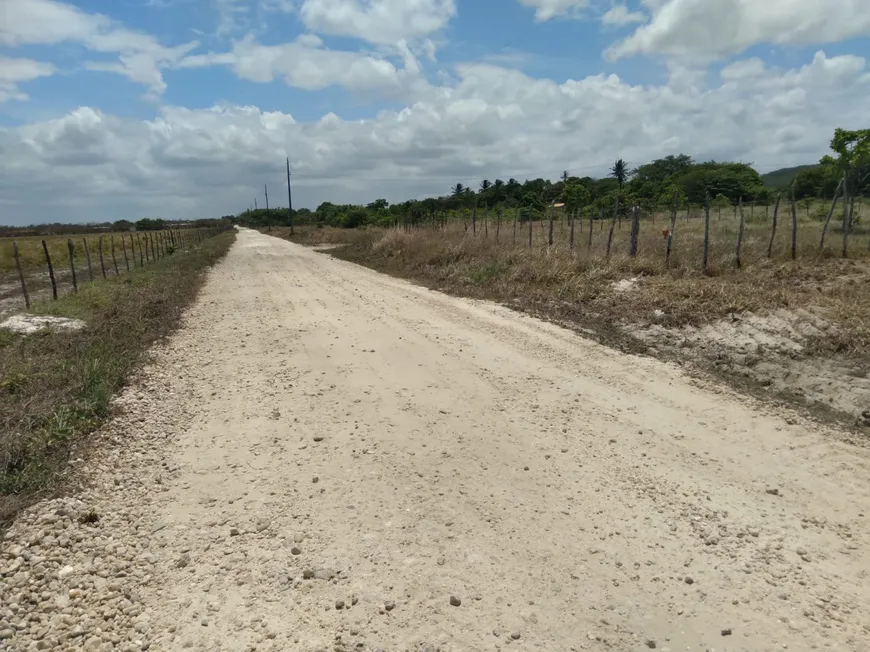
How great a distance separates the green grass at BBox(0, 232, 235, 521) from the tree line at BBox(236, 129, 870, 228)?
528 inches

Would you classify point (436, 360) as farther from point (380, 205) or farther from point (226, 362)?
point (380, 205)

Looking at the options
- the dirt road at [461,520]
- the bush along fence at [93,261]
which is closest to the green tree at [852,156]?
the dirt road at [461,520]

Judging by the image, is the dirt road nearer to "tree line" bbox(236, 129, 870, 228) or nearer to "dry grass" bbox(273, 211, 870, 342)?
"dry grass" bbox(273, 211, 870, 342)

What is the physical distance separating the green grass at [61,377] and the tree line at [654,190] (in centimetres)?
1341

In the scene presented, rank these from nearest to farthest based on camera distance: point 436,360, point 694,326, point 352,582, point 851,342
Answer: point 352,582
point 851,342
point 436,360
point 694,326

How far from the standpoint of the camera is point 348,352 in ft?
23.8

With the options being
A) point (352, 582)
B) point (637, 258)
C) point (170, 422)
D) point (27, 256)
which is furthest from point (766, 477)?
point (27, 256)

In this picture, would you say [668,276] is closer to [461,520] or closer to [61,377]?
[461,520]

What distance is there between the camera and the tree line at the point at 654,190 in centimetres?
1608

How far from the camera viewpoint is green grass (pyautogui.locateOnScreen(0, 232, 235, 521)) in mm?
3955

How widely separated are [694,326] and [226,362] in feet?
20.8

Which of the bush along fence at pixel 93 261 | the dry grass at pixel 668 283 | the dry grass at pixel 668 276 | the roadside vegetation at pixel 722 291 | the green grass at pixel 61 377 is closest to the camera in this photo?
the green grass at pixel 61 377

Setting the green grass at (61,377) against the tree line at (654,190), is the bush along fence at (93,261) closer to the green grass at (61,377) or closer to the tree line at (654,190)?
the green grass at (61,377)

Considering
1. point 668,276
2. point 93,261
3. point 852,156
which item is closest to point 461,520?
point 668,276
